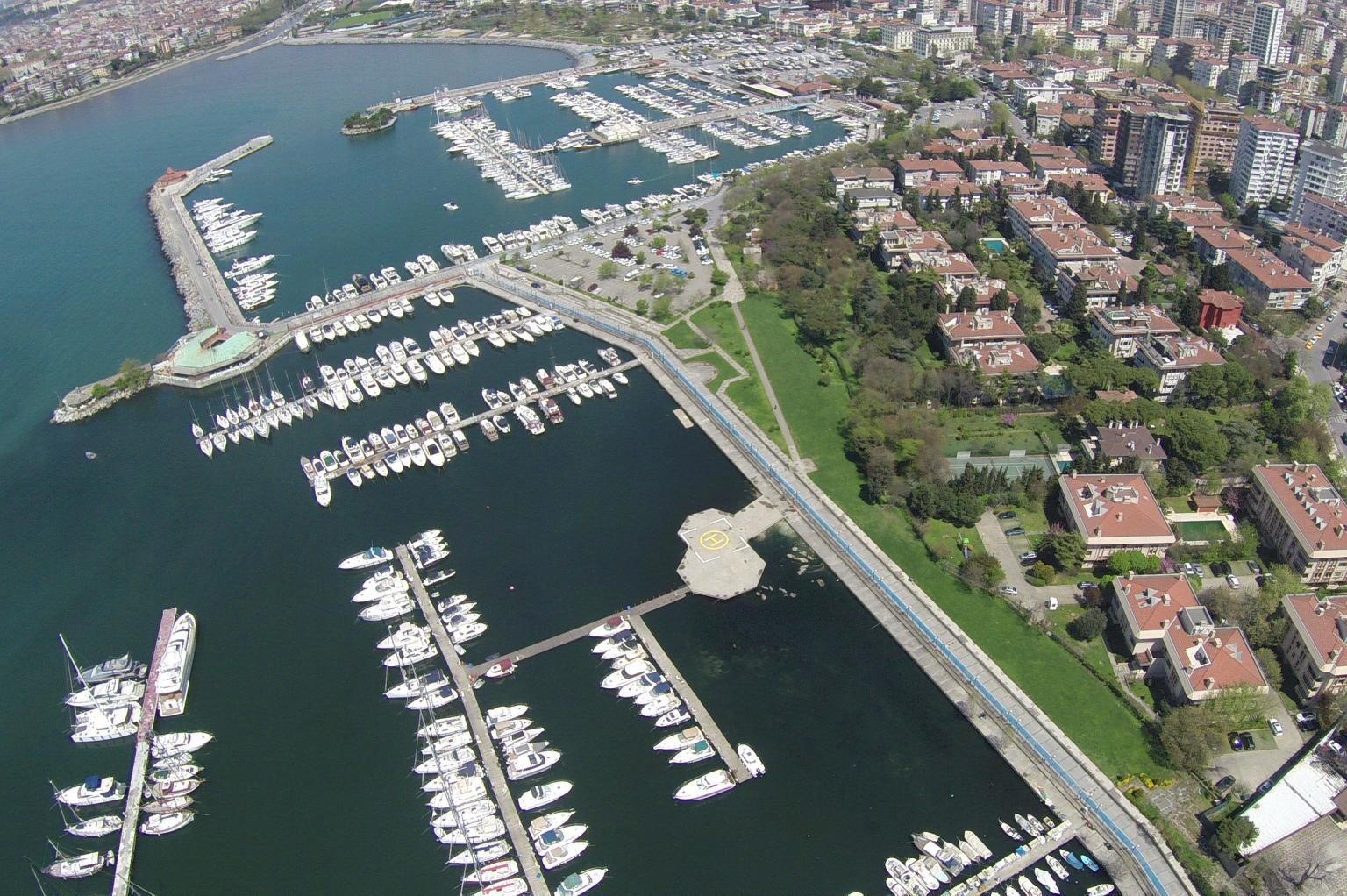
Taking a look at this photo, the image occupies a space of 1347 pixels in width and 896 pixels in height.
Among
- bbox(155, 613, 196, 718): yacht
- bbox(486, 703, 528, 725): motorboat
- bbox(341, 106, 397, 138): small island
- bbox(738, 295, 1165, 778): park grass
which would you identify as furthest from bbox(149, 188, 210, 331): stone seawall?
bbox(486, 703, 528, 725): motorboat

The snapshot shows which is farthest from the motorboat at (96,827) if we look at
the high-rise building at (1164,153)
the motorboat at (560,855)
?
the high-rise building at (1164,153)

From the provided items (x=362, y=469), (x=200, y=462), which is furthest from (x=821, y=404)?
(x=200, y=462)

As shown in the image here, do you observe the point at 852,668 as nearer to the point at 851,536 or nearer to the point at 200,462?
the point at 851,536

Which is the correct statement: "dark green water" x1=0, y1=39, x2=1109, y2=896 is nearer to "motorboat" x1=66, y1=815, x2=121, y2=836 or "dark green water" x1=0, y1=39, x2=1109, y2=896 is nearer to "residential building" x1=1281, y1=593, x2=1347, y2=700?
"motorboat" x1=66, y1=815, x2=121, y2=836

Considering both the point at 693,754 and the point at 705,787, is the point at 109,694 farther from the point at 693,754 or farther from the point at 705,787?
the point at 705,787

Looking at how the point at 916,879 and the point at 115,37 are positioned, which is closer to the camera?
the point at 916,879

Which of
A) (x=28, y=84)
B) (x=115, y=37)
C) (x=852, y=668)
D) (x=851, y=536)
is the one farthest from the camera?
(x=115, y=37)
